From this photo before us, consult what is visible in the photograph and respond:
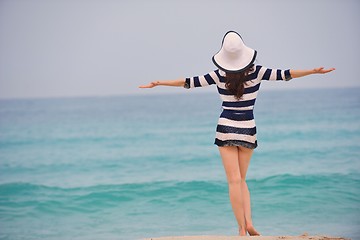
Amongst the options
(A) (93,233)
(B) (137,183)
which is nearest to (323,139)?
(B) (137,183)

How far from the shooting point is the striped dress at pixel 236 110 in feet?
13.8

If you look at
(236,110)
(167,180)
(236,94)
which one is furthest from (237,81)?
(167,180)

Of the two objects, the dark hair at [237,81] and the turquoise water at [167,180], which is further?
the turquoise water at [167,180]

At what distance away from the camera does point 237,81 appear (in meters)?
4.14

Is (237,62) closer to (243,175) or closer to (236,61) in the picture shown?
(236,61)

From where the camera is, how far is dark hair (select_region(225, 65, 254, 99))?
4137mm

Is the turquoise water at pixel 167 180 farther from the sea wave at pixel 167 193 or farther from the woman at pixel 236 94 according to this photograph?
the woman at pixel 236 94

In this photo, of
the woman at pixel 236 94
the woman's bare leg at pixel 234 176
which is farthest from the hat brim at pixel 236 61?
the woman's bare leg at pixel 234 176

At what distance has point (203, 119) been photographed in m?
20.9

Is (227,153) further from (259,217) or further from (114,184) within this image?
(114,184)

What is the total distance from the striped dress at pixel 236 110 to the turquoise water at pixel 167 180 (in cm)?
238

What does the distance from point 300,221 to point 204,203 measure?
5.26 feet

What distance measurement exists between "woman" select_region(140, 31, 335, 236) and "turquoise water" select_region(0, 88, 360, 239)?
227 centimetres

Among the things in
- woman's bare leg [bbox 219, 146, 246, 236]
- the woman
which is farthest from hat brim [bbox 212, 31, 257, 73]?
woman's bare leg [bbox 219, 146, 246, 236]
